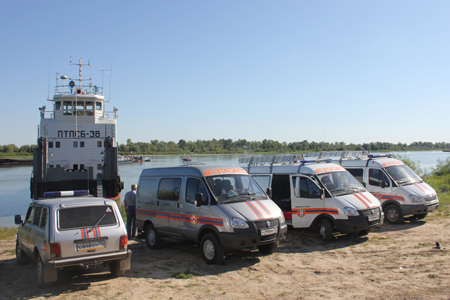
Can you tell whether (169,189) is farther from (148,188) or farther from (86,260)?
(86,260)

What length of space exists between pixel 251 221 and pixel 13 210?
23.9 metres

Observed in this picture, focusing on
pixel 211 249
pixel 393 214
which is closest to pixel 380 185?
pixel 393 214

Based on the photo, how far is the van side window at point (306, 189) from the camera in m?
9.59

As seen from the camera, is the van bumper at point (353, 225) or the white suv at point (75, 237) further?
the van bumper at point (353, 225)

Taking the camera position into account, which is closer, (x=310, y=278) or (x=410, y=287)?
(x=410, y=287)

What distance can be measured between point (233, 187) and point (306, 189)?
269 cm

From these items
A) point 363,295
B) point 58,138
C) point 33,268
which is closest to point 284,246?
point 363,295

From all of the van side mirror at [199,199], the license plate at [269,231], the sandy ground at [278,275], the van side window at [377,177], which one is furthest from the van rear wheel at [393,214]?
the van side mirror at [199,199]

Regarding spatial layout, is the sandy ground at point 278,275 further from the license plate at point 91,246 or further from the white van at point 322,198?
the license plate at point 91,246

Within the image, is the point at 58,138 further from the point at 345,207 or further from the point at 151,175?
the point at 345,207

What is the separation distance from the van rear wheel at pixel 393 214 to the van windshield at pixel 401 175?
2.72ft

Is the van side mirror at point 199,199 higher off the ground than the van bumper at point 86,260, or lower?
higher

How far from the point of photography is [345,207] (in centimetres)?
893

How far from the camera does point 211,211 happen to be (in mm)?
7457
